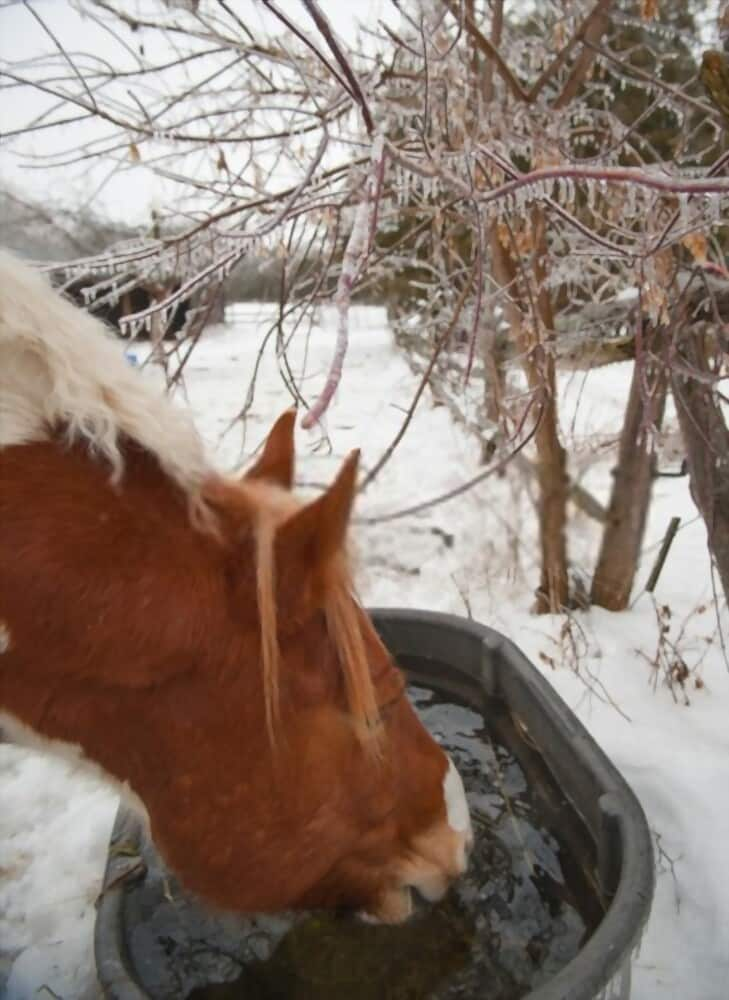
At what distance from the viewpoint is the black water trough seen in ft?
3.81

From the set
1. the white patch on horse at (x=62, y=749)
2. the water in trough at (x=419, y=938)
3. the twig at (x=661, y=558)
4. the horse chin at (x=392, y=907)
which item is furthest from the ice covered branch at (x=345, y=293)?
the twig at (x=661, y=558)

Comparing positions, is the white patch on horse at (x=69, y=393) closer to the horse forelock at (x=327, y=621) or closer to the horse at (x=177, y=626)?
the horse at (x=177, y=626)

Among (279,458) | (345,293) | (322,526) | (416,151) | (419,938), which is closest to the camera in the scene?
(345,293)

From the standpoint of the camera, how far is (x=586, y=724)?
2.12m

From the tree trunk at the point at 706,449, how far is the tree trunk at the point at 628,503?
87mm

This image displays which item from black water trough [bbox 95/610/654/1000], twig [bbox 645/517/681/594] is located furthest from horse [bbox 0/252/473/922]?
twig [bbox 645/517/681/594]

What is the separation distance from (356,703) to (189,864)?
382mm

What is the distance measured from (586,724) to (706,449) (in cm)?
92

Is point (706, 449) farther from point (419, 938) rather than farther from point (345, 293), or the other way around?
point (345, 293)

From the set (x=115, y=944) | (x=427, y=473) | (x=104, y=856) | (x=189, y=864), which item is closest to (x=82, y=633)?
(x=189, y=864)

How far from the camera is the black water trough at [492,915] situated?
45.7 inches

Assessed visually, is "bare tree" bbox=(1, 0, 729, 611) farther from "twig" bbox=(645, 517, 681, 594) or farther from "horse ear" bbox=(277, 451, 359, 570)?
"horse ear" bbox=(277, 451, 359, 570)

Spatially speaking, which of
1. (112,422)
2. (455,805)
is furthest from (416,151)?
(455,805)

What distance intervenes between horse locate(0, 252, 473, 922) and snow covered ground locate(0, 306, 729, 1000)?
211 mm
